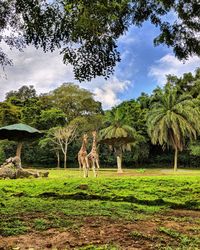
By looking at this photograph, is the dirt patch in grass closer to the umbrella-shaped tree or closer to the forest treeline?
the umbrella-shaped tree

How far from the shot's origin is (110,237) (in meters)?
5.20

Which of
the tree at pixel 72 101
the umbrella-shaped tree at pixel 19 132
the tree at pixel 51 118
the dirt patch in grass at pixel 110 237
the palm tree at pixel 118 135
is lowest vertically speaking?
the dirt patch in grass at pixel 110 237

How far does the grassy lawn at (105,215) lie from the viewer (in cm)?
506

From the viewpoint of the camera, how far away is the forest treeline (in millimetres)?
39156

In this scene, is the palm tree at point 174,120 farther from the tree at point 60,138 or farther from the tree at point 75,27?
the tree at point 75,27

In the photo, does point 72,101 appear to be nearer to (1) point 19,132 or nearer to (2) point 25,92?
(2) point 25,92

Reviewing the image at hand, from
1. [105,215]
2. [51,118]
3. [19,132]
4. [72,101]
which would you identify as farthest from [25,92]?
[105,215]

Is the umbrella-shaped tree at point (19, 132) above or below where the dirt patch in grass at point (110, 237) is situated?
above

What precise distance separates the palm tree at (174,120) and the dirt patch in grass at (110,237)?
32.2 meters

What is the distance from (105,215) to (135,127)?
1466 inches

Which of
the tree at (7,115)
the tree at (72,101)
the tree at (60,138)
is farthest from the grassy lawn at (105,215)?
the tree at (72,101)

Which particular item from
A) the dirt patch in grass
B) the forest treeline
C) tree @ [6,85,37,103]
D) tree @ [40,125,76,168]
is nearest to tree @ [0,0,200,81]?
the dirt patch in grass

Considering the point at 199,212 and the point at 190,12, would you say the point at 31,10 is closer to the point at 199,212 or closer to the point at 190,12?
the point at 190,12

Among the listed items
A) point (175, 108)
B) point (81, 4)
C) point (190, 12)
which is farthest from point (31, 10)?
point (175, 108)
